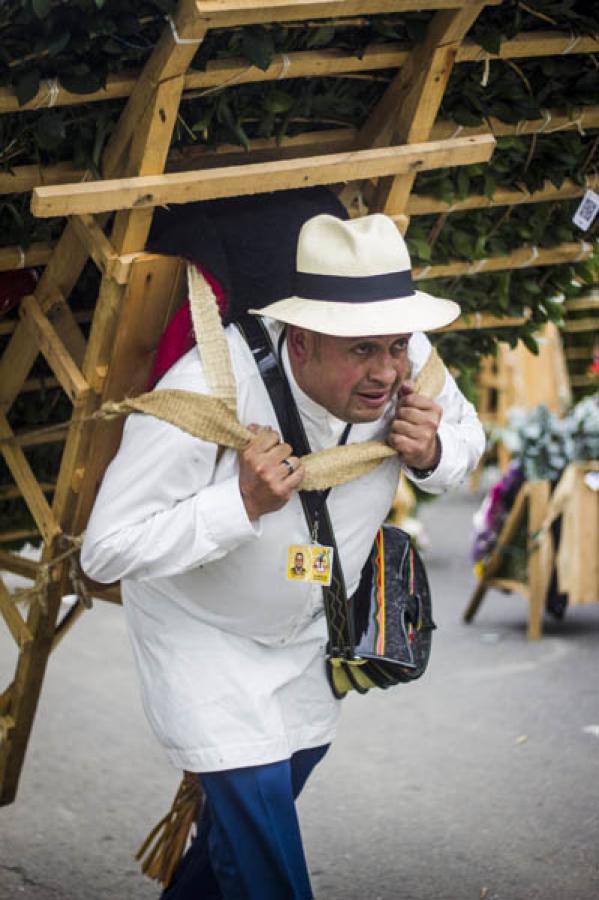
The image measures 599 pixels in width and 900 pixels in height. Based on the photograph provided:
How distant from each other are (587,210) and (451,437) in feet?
3.06

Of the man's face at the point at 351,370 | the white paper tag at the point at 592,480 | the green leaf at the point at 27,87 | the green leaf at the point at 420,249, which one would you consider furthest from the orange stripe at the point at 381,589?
the white paper tag at the point at 592,480

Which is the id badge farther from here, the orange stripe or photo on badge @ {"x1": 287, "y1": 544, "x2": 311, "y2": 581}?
the orange stripe

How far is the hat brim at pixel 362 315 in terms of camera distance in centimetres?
310

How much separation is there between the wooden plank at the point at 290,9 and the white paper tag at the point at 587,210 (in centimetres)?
91

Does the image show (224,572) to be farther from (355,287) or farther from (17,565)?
(17,565)

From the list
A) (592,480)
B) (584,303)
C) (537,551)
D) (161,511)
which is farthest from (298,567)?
(537,551)

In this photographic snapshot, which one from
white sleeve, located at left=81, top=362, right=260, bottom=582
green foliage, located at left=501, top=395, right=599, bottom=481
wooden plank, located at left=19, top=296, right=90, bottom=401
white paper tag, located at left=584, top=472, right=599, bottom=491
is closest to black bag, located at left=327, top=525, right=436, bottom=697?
white sleeve, located at left=81, top=362, right=260, bottom=582

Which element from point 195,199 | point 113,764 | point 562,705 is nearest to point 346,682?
point 195,199

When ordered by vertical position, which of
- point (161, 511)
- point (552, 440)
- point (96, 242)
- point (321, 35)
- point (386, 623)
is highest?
point (321, 35)

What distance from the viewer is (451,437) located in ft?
11.5

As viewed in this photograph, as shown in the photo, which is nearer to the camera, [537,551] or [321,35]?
[321,35]

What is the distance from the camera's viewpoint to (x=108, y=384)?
11.8ft

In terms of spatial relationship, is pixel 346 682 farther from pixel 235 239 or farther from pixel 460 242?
pixel 460 242

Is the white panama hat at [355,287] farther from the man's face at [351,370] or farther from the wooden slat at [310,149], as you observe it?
the wooden slat at [310,149]
